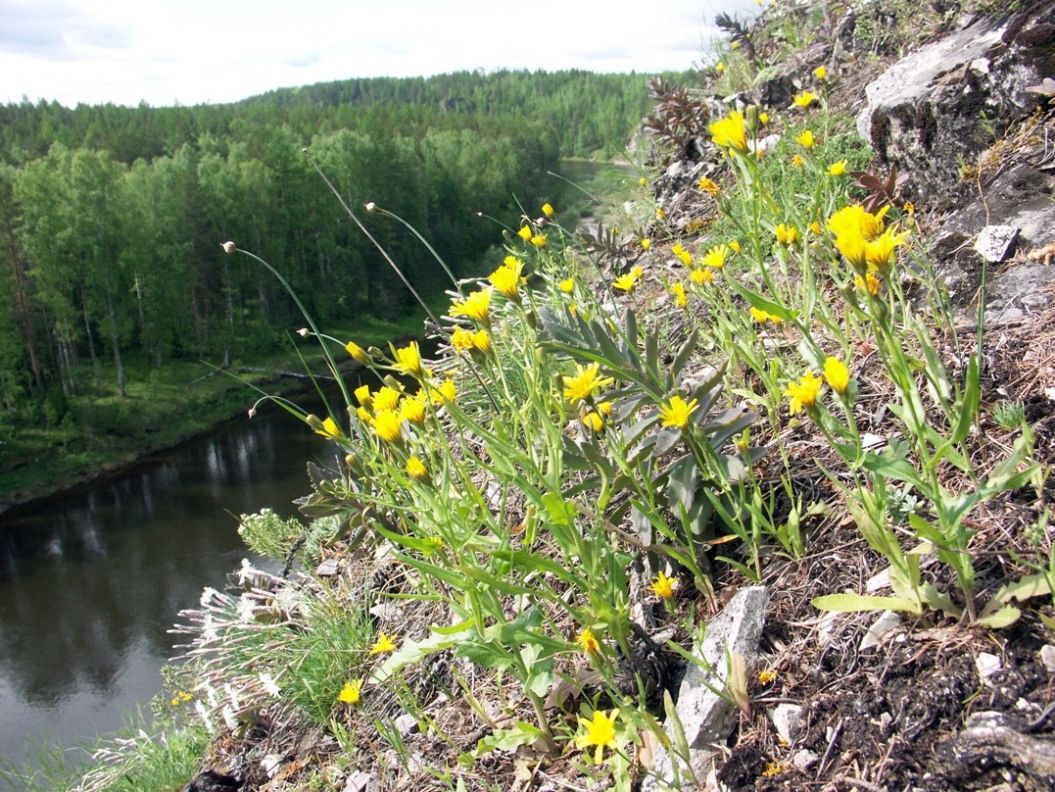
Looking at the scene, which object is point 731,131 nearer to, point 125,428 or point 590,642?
point 590,642

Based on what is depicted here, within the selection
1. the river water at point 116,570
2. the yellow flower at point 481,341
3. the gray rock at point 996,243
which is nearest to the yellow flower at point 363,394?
the yellow flower at point 481,341

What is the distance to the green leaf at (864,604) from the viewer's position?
51.7 inches

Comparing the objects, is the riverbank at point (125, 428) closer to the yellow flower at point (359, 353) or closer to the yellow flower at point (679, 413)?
the yellow flower at point (359, 353)

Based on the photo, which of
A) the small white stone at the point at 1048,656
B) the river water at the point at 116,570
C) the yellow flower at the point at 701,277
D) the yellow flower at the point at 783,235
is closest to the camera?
the small white stone at the point at 1048,656

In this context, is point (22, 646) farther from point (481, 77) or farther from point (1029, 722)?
point (481, 77)

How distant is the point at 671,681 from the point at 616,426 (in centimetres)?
63

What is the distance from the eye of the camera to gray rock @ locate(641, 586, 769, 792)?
55.7 inches

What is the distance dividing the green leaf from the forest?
40.4 ft

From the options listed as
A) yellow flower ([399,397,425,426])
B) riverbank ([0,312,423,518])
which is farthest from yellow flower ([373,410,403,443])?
riverbank ([0,312,423,518])

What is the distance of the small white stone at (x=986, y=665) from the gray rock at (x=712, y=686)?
1.28 feet

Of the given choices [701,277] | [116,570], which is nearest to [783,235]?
[701,277]

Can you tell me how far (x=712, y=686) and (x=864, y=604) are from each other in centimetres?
30

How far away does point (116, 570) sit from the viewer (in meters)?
16.4

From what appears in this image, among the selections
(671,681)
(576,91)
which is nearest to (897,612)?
(671,681)
